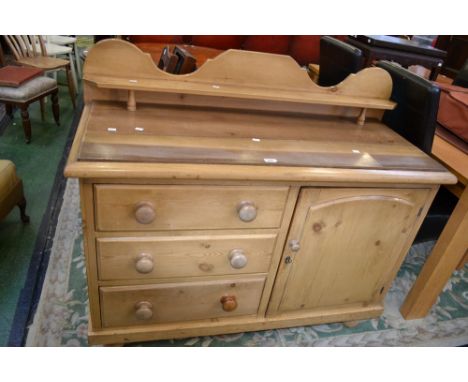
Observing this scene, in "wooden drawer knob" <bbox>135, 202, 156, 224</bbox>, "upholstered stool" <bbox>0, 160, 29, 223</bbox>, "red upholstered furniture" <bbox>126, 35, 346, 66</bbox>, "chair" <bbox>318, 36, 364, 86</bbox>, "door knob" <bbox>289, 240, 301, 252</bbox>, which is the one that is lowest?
"upholstered stool" <bbox>0, 160, 29, 223</bbox>

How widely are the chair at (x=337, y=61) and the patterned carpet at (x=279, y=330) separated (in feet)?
3.20

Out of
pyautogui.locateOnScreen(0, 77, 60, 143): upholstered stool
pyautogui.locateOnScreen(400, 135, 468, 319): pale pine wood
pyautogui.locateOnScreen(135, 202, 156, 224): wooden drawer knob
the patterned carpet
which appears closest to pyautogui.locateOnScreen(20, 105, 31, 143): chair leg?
pyautogui.locateOnScreen(0, 77, 60, 143): upholstered stool

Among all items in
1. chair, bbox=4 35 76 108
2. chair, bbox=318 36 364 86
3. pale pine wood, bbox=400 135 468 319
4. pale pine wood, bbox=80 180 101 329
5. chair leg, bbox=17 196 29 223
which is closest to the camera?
pale pine wood, bbox=80 180 101 329

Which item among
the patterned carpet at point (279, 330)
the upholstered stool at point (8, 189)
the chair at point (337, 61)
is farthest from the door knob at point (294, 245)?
the upholstered stool at point (8, 189)

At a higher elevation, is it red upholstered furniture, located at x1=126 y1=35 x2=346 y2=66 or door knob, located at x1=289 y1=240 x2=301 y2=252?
red upholstered furniture, located at x1=126 y1=35 x2=346 y2=66

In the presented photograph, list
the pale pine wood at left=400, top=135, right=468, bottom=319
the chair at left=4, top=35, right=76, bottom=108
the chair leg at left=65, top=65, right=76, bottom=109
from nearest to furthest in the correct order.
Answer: the pale pine wood at left=400, top=135, right=468, bottom=319, the chair at left=4, top=35, right=76, bottom=108, the chair leg at left=65, top=65, right=76, bottom=109

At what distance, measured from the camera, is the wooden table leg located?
1.17 m

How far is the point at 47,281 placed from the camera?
4.54ft

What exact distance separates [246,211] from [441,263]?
2.75 ft

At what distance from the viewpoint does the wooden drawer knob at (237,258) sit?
1008mm

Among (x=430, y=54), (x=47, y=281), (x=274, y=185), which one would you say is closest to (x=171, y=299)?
(x=274, y=185)

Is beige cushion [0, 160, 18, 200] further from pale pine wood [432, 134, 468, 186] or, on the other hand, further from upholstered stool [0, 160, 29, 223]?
pale pine wood [432, 134, 468, 186]

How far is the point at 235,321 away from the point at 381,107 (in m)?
0.90
